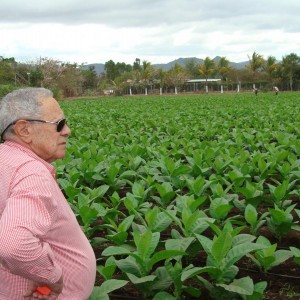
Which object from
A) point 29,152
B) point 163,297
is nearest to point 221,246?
point 163,297

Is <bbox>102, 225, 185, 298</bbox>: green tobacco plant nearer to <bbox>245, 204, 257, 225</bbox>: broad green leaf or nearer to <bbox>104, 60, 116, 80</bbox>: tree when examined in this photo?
<bbox>245, 204, 257, 225</bbox>: broad green leaf

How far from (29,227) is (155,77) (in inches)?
3443

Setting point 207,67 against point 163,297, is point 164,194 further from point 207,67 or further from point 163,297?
point 207,67

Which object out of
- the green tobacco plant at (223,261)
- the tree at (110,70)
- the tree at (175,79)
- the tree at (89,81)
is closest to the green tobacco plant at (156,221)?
the green tobacco plant at (223,261)

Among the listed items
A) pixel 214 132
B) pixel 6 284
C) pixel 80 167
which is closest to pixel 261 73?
pixel 214 132

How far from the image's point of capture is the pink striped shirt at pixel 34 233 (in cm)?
195

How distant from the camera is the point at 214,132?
39.1 feet

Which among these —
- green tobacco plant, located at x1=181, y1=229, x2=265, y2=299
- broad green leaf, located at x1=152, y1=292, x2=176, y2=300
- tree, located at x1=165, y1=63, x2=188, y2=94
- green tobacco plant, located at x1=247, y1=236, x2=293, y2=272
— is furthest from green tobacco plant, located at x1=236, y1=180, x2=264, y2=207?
tree, located at x1=165, y1=63, x2=188, y2=94

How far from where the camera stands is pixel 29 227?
1.95m

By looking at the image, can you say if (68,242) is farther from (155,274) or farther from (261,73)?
(261,73)

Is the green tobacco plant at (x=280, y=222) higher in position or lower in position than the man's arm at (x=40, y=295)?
lower

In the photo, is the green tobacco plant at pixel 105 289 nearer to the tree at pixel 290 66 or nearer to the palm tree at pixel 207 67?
the tree at pixel 290 66

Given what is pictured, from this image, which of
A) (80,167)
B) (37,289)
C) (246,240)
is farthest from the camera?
(80,167)

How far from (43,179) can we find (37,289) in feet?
1.68
